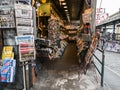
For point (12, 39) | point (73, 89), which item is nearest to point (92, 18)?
point (73, 89)

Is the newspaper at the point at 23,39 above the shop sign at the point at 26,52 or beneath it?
above

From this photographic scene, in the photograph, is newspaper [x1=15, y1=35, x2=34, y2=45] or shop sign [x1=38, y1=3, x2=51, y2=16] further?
shop sign [x1=38, y1=3, x2=51, y2=16]

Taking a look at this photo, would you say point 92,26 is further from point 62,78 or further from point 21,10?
point 21,10

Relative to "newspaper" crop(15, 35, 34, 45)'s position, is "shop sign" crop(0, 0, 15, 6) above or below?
above

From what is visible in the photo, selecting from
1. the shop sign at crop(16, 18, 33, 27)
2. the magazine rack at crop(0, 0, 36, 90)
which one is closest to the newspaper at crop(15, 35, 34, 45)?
the magazine rack at crop(0, 0, 36, 90)

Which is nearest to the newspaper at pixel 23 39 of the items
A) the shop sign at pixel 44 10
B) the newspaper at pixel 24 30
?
the newspaper at pixel 24 30

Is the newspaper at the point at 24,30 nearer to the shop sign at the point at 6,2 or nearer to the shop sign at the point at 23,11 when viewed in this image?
the shop sign at the point at 23,11

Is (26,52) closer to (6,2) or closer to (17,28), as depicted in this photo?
(17,28)

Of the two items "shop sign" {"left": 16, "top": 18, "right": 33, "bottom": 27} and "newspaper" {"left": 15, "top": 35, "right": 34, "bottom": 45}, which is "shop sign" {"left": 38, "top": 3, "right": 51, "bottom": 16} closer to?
"shop sign" {"left": 16, "top": 18, "right": 33, "bottom": 27}

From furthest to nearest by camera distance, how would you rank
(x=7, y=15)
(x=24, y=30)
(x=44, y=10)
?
(x=44, y=10), (x=24, y=30), (x=7, y=15)

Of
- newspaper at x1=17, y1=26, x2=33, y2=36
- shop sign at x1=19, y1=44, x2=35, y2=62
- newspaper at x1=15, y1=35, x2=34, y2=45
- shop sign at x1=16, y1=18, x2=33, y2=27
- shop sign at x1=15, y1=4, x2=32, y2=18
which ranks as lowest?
shop sign at x1=19, y1=44, x2=35, y2=62

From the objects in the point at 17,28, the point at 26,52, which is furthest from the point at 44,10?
the point at 26,52

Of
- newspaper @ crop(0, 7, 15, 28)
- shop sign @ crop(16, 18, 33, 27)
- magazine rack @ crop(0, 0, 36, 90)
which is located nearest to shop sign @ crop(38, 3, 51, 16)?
magazine rack @ crop(0, 0, 36, 90)

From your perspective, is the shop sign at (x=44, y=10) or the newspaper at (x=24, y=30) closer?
the newspaper at (x=24, y=30)
